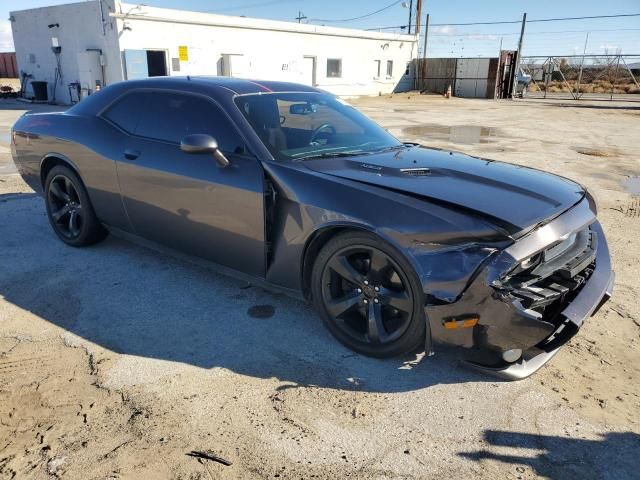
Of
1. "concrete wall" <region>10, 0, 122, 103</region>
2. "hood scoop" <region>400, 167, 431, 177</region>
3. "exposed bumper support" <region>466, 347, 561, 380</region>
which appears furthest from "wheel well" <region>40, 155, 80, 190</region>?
"concrete wall" <region>10, 0, 122, 103</region>

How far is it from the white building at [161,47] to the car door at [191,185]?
1662 cm

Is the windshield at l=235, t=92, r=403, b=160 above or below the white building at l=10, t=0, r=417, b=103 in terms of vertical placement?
below

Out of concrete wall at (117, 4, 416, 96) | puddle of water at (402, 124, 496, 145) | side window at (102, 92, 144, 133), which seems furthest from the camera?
concrete wall at (117, 4, 416, 96)

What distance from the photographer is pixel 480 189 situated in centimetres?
315

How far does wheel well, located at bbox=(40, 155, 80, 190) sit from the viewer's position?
195 inches

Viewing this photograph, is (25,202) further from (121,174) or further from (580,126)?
(580,126)

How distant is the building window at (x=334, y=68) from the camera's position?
2931cm

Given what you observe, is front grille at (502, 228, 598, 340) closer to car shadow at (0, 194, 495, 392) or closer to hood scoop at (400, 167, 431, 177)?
car shadow at (0, 194, 495, 392)

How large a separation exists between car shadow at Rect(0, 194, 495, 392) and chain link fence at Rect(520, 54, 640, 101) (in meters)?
34.2

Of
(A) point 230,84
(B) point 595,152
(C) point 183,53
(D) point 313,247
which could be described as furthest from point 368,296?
(C) point 183,53

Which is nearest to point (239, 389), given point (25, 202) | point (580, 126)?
point (25, 202)

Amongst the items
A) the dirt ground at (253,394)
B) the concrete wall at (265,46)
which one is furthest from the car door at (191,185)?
the concrete wall at (265,46)

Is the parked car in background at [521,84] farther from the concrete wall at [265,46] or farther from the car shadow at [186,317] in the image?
the car shadow at [186,317]

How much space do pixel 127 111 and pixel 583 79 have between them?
52.7 m
